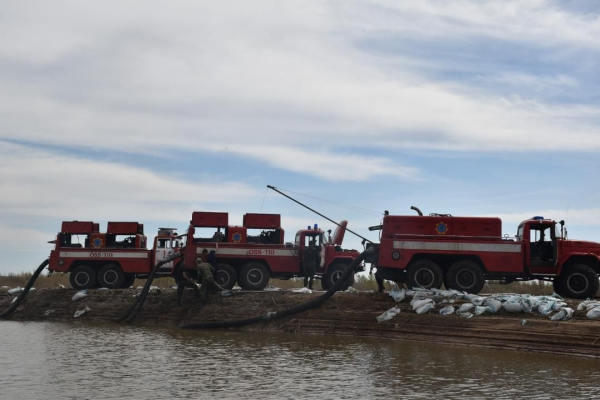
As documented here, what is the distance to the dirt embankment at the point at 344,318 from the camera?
715 inches

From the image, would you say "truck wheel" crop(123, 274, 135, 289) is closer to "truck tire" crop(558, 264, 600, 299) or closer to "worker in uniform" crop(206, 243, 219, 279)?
"worker in uniform" crop(206, 243, 219, 279)

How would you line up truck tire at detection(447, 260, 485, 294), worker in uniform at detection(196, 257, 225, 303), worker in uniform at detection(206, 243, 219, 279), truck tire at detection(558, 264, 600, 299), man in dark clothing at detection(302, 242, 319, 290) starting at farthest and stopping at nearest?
man in dark clothing at detection(302, 242, 319, 290) < worker in uniform at detection(206, 243, 219, 279) < worker in uniform at detection(196, 257, 225, 303) < truck tire at detection(447, 260, 485, 294) < truck tire at detection(558, 264, 600, 299)

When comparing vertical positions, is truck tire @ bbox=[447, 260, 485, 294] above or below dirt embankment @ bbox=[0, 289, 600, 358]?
above

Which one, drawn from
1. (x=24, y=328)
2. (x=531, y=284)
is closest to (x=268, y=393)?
(x=24, y=328)

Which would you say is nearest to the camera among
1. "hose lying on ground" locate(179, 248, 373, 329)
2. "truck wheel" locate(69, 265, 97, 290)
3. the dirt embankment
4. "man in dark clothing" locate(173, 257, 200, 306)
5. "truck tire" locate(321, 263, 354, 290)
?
the dirt embankment

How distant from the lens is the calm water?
42.0 ft

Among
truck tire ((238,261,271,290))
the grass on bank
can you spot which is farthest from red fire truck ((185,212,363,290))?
the grass on bank

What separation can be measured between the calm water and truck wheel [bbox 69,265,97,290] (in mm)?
10226

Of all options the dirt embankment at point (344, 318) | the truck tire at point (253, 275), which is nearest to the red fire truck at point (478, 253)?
the dirt embankment at point (344, 318)

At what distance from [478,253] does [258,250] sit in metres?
8.48

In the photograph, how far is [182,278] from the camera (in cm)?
2630

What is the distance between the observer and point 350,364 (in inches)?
630

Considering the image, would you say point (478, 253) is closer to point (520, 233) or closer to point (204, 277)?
point (520, 233)

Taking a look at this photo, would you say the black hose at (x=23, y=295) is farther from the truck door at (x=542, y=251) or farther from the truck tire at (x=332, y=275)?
the truck door at (x=542, y=251)
